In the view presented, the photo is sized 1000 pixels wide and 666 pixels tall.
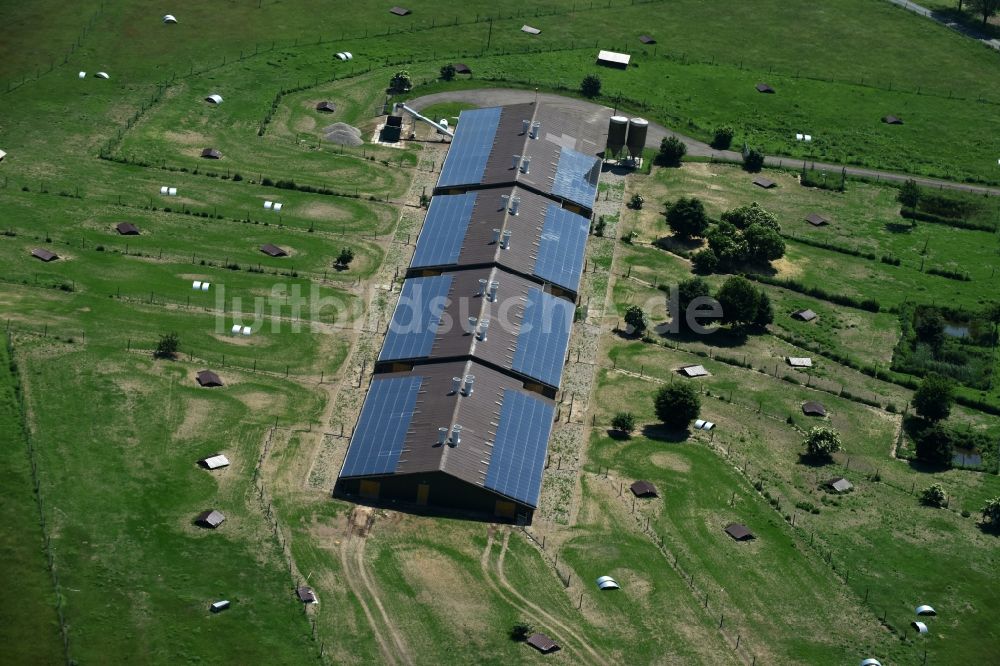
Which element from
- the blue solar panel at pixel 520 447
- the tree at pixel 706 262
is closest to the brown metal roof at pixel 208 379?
the blue solar panel at pixel 520 447

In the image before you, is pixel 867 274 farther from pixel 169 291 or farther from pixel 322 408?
pixel 169 291

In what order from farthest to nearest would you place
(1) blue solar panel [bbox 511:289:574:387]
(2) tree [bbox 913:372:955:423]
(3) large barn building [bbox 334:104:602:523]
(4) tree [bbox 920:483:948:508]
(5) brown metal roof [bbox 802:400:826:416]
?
(5) brown metal roof [bbox 802:400:826:416] < (2) tree [bbox 913:372:955:423] < (1) blue solar panel [bbox 511:289:574:387] < (4) tree [bbox 920:483:948:508] < (3) large barn building [bbox 334:104:602:523]

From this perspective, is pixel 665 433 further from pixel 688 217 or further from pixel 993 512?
pixel 688 217

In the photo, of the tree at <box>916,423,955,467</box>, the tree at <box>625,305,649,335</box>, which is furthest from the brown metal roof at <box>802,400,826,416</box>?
the tree at <box>625,305,649,335</box>

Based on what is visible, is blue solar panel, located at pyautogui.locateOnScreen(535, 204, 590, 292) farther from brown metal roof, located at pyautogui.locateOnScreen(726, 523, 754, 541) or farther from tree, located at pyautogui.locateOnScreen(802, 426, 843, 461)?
brown metal roof, located at pyautogui.locateOnScreen(726, 523, 754, 541)

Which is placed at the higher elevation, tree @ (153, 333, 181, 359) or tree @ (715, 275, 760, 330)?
tree @ (715, 275, 760, 330)

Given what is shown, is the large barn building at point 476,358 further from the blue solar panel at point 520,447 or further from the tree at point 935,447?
the tree at point 935,447
